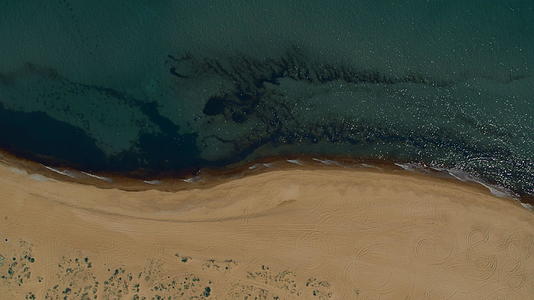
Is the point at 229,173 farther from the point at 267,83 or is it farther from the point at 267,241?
the point at 267,83

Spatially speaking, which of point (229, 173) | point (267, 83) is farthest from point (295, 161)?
point (267, 83)

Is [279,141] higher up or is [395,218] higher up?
[279,141]

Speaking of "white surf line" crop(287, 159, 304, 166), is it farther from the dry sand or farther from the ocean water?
the dry sand

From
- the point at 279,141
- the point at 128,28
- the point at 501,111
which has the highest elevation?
the point at 128,28

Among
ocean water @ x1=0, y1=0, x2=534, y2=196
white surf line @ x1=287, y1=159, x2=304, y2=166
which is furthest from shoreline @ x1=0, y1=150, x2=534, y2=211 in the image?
ocean water @ x1=0, y1=0, x2=534, y2=196

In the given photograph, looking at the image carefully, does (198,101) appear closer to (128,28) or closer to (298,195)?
(128,28)

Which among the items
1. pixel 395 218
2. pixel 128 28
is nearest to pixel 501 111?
pixel 395 218

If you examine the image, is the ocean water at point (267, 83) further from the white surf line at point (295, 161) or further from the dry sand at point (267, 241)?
the dry sand at point (267, 241)

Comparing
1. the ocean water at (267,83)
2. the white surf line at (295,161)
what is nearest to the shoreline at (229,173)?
the white surf line at (295,161)
